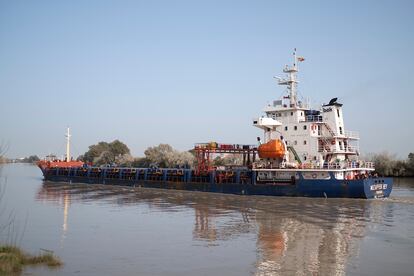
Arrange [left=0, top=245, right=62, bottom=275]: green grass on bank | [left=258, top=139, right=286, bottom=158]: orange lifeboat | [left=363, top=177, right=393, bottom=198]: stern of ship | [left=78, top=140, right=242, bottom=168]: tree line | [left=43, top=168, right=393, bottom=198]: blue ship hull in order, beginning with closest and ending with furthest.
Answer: [left=0, top=245, right=62, bottom=275]: green grass on bank, [left=363, top=177, right=393, bottom=198]: stern of ship, [left=43, top=168, right=393, bottom=198]: blue ship hull, [left=258, top=139, right=286, bottom=158]: orange lifeboat, [left=78, top=140, right=242, bottom=168]: tree line

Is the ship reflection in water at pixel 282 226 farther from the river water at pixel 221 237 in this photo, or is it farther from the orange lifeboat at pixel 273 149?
the orange lifeboat at pixel 273 149

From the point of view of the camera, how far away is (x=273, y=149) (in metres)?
33.4

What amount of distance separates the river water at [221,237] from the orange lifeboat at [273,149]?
4.68 m

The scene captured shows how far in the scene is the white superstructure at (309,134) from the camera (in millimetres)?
33469

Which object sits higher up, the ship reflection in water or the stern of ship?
the stern of ship

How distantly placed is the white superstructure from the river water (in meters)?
4.60

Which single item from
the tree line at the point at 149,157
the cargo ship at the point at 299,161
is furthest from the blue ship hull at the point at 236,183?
the tree line at the point at 149,157

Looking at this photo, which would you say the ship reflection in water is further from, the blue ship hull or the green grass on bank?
the green grass on bank

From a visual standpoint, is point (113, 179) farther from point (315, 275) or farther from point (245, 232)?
point (315, 275)

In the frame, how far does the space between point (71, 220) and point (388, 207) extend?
18533 millimetres

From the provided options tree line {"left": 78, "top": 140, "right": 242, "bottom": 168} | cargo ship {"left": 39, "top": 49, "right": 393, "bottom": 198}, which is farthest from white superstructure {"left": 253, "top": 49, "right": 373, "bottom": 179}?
tree line {"left": 78, "top": 140, "right": 242, "bottom": 168}

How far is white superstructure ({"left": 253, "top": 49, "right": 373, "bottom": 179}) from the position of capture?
33.5 meters

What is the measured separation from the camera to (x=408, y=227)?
1966 centimetres

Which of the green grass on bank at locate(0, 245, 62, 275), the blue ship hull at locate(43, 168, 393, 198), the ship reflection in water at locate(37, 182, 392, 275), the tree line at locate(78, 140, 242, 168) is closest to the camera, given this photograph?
the green grass on bank at locate(0, 245, 62, 275)
